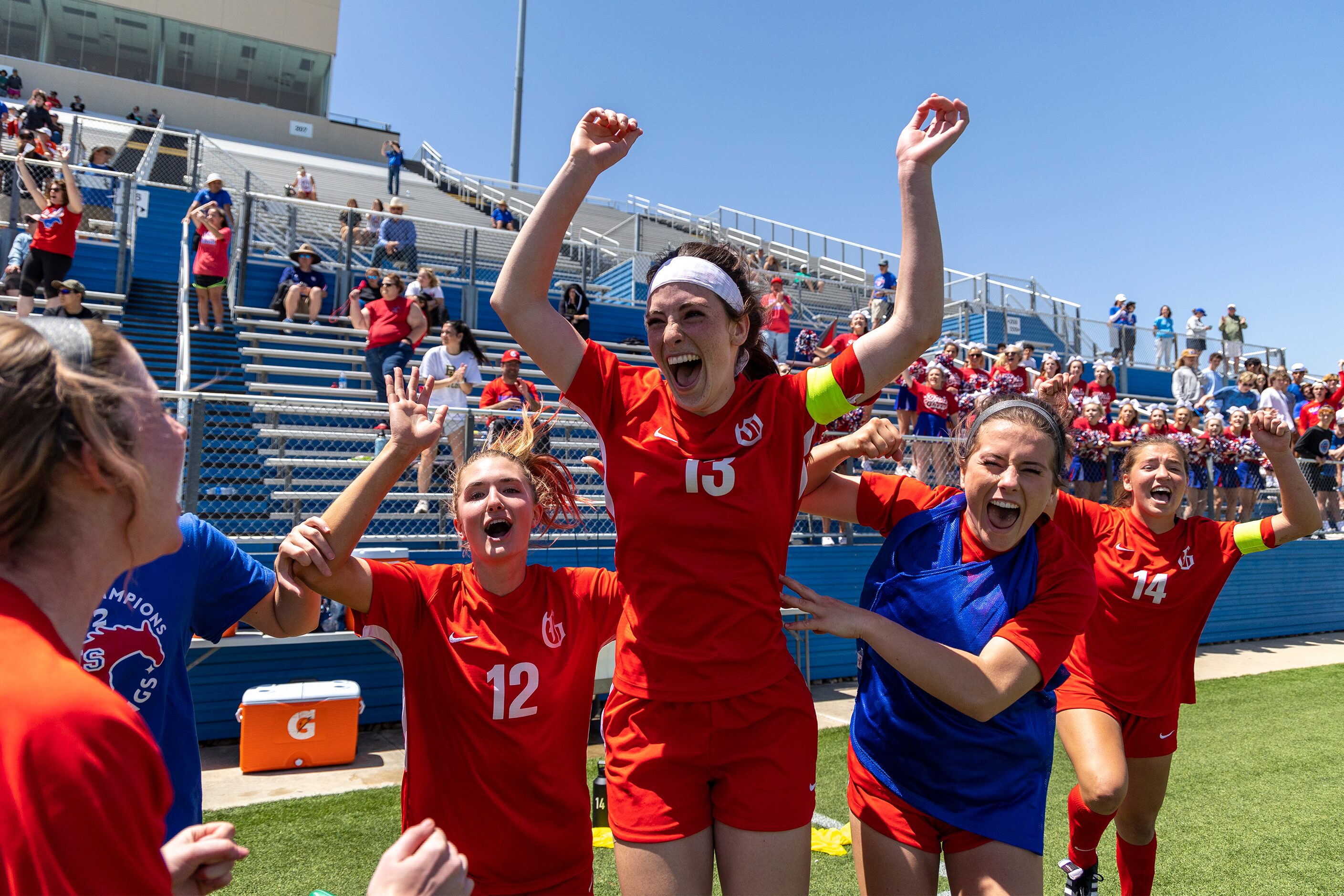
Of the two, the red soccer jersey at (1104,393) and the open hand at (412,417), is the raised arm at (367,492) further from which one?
the red soccer jersey at (1104,393)

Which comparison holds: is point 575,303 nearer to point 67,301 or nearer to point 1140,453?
point 67,301

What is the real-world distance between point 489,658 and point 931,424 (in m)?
8.44

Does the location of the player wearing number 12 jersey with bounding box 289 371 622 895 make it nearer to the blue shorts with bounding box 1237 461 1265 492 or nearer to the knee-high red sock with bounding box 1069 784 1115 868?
the knee-high red sock with bounding box 1069 784 1115 868

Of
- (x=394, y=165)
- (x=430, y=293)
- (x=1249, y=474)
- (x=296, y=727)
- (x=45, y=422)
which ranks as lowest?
(x=296, y=727)

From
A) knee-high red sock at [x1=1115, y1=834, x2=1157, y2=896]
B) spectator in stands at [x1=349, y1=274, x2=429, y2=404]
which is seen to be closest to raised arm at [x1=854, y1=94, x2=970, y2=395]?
knee-high red sock at [x1=1115, y1=834, x2=1157, y2=896]

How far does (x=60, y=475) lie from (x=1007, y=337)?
785 inches

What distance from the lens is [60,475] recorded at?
1115 millimetres

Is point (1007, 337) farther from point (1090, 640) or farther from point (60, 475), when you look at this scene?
point (60, 475)

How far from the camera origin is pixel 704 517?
2.32m

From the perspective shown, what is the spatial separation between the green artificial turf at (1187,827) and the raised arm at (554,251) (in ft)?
10.6

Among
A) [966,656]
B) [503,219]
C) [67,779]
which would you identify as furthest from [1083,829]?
[503,219]

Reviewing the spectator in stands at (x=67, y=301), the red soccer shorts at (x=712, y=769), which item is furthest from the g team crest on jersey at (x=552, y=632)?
the spectator in stands at (x=67, y=301)

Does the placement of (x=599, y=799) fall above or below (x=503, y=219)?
below

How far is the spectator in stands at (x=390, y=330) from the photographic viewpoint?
1009 cm
